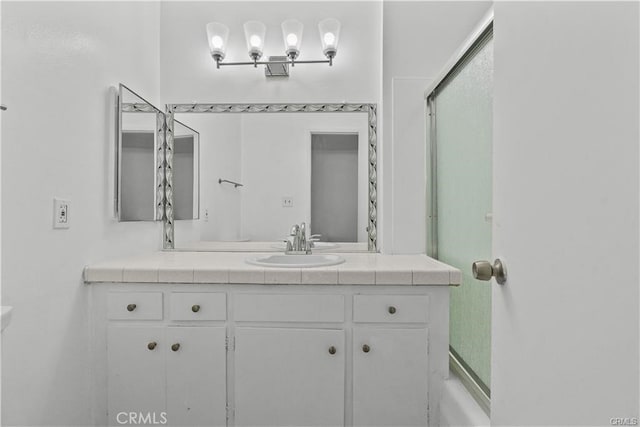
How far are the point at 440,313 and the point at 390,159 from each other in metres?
0.88

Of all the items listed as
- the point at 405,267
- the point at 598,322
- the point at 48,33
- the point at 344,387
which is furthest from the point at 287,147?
the point at 598,322

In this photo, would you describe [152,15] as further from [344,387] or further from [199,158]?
[344,387]

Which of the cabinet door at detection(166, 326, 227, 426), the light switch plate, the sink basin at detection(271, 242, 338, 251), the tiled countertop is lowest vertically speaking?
the cabinet door at detection(166, 326, 227, 426)

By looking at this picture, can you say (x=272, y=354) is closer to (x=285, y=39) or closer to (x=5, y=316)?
(x=5, y=316)

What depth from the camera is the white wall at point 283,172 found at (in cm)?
197

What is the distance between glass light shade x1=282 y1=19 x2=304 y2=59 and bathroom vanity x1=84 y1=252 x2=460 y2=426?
126cm

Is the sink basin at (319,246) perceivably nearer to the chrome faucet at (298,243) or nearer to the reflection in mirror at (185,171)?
the chrome faucet at (298,243)

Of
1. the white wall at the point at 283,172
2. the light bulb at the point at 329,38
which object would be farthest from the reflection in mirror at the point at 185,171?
the light bulb at the point at 329,38

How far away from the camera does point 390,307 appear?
1.34 m

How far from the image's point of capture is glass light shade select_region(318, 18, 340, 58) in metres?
1.91

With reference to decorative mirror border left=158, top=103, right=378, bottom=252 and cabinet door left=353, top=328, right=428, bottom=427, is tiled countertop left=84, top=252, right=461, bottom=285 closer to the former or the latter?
cabinet door left=353, top=328, right=428, bottom=427

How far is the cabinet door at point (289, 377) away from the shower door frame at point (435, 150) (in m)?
0.48

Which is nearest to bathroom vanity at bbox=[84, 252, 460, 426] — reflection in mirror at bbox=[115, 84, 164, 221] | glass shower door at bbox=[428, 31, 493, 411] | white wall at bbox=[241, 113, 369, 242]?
glass shower door at bbox=[428, 31, 493, 411]

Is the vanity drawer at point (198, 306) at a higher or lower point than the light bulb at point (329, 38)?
lower
